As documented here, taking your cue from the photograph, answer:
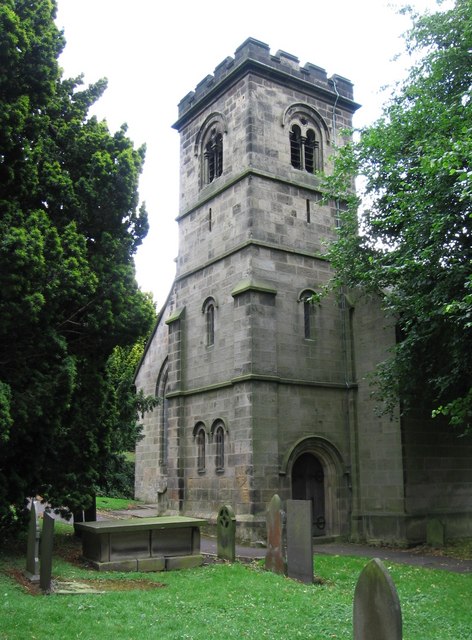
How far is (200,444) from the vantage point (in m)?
20.8

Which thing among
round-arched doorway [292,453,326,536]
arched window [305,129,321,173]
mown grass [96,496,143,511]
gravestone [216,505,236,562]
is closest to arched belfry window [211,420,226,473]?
round-arched doorway [292,453,326,536]

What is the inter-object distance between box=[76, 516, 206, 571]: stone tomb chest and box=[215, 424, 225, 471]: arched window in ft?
18.6

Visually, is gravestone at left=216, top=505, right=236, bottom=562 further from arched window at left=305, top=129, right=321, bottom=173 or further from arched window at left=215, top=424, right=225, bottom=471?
arched window at left=305, top=129, right=321, bottom=173

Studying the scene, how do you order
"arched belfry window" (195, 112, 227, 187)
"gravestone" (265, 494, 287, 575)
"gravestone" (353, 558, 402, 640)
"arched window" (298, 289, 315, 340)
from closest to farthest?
"gravestone" (353, 558, 402, 640)
"gravestone" (265, 494, 287, 575)
"arched window" (298, 289, 315, 340)
"arched belfry window" (195, 112, 227, 187)

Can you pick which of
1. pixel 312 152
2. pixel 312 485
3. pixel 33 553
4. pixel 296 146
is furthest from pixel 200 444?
pixel 312 152

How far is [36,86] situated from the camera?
44.5 feet

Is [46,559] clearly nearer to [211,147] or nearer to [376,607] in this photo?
[376,607]

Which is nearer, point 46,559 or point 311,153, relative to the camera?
point 46,559

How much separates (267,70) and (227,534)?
14493 mm

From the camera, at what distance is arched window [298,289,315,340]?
2011 centimetres

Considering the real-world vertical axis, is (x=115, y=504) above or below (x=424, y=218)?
below

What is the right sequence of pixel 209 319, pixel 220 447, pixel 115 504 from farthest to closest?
pixel 115 504 < pixel 209 319 < pixel 220 447

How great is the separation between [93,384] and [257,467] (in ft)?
18.1

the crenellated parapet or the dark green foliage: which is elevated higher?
the crenellated parapet
